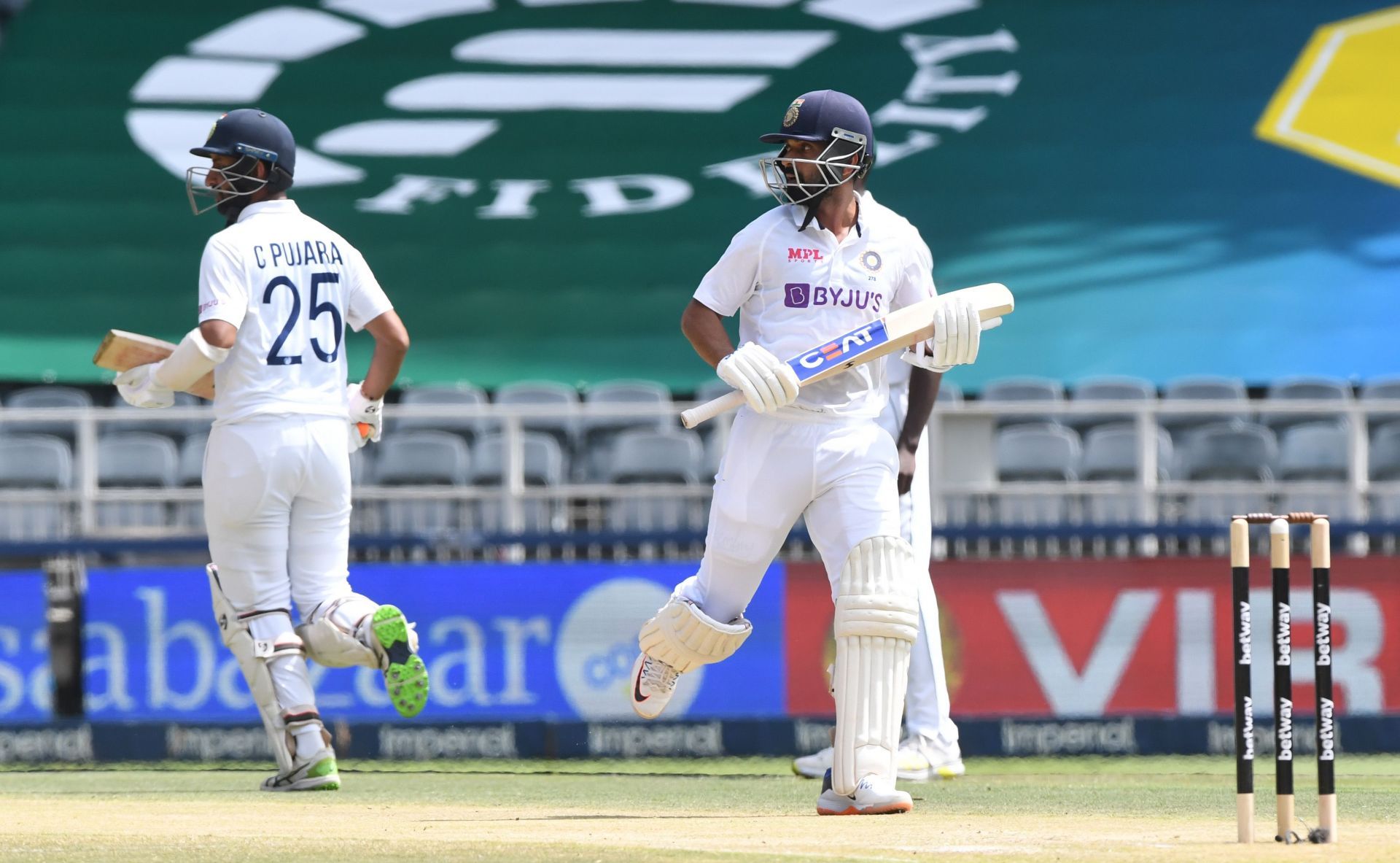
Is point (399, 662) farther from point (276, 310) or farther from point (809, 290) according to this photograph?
point (809, 290)

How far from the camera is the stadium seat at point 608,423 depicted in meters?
11.5

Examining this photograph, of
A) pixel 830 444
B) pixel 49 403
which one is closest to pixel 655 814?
pixel 830 444

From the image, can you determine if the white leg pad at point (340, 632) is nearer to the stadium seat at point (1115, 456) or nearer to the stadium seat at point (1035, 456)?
the stadium seat at point (1035, 456)

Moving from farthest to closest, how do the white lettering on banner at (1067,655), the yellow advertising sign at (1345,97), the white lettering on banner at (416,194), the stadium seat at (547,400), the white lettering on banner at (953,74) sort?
the white lettering on banner at (953,74) < the white lettering on banner at (416,194) < the yellow advertising sign at (1345,97) < the stadium seat at (547,400) < the white lettering on banner at (1067,655)

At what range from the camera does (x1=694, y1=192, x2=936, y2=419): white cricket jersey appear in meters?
5.34

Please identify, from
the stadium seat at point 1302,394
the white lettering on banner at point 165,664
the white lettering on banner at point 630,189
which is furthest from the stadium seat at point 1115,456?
the white lettering on banner at point 165,664

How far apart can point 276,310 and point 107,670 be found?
11.2 feet

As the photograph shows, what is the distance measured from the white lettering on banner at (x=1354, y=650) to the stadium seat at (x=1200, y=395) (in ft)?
9.97

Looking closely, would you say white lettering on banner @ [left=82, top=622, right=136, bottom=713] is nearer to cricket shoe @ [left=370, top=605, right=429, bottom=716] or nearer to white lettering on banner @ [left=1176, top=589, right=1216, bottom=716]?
cricket shoe @ [left=370, top=605, right=429, bottom=716]

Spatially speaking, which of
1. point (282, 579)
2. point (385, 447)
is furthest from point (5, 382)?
point (282, 579)

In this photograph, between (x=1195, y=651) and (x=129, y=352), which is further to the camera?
(x=1195, y=651)

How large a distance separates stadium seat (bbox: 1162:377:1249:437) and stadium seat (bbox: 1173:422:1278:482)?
104cm

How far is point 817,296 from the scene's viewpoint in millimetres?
5359

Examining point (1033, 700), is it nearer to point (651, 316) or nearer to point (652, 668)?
point (652, 668)
